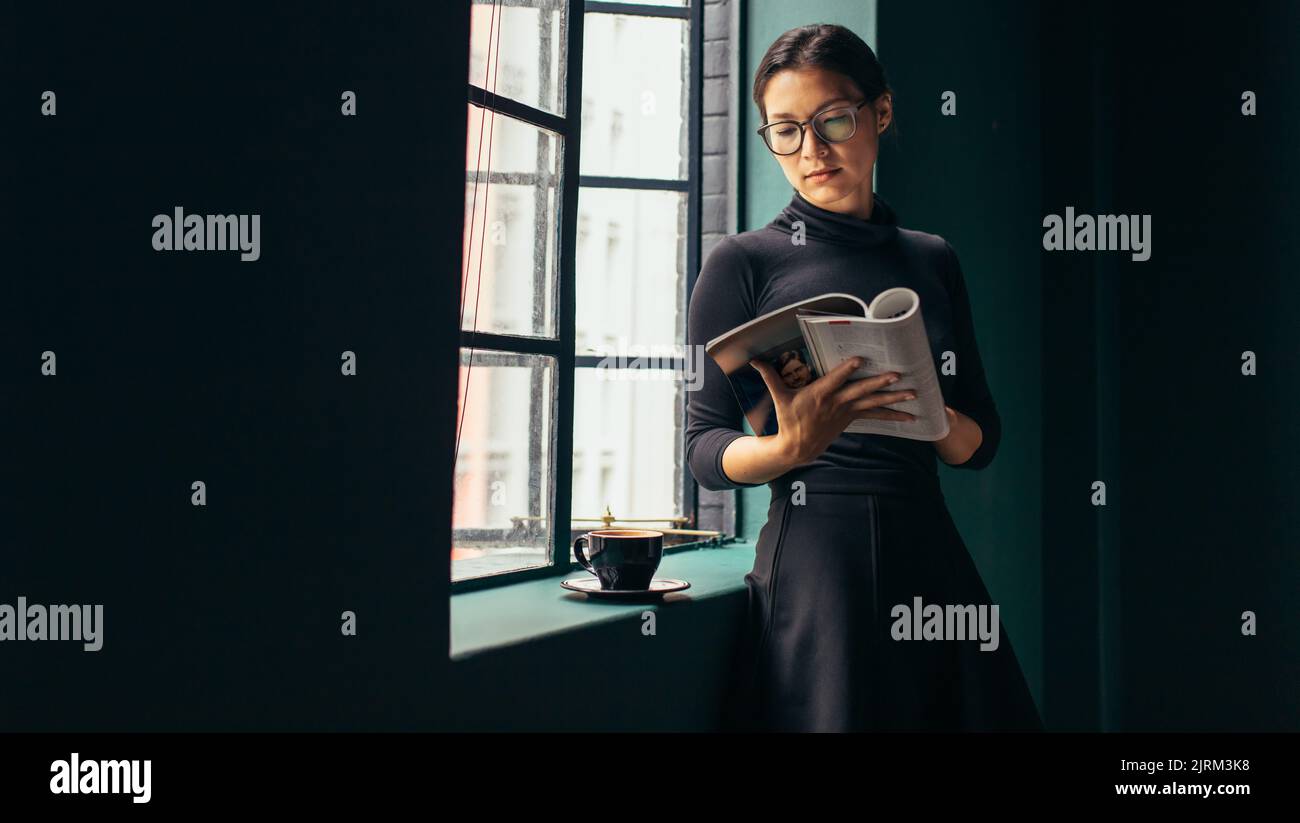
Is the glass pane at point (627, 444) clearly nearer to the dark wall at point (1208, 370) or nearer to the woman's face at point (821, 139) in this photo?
the woman's face at point (821, 139)

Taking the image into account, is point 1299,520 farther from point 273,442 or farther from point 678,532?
point 273,442

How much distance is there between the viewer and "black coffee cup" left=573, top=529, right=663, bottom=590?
1.50m

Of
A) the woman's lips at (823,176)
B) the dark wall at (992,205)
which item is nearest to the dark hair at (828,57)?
the woman's lips at (823,176)

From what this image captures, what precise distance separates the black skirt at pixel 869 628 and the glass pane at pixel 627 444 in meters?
0.52

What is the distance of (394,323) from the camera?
110 centimetres

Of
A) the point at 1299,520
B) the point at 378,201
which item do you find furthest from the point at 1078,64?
the point at 378,201

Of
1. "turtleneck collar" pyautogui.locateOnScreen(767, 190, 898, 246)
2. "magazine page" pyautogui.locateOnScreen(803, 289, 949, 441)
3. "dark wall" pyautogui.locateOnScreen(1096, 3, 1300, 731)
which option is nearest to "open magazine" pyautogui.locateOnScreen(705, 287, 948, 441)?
"magazine page" pyautogui.locateOnScreen(803, 289, 949, 441)

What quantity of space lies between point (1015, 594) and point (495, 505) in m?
1.27

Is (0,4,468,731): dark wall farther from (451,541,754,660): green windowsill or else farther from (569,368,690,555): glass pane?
(569,368,690,555): glass pane

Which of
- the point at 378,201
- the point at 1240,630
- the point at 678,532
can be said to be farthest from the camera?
the point at 1240,630

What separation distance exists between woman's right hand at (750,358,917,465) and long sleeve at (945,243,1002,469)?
0.26 metres

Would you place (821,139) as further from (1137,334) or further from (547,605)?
(1137,334)

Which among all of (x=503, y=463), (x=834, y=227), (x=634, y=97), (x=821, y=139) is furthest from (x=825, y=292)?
(x=634, y=97)

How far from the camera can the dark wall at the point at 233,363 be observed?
856 millimetres
